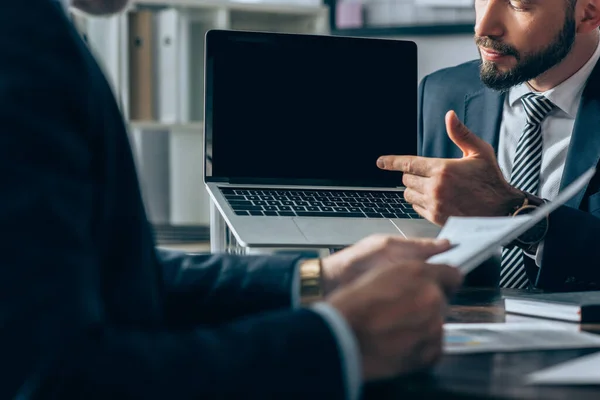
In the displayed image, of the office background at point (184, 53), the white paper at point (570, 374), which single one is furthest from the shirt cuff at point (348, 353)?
the office background at point (184, 53)

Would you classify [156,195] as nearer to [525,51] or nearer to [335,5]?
[335,5]

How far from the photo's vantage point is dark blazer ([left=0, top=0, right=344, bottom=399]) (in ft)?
1.61

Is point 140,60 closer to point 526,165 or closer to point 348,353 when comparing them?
point 526,165

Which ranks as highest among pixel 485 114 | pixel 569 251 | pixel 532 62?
pixel 532 62

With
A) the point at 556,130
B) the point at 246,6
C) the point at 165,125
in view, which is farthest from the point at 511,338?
the point at 246,6

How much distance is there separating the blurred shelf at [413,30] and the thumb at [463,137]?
4.99 feet

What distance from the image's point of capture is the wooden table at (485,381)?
2.01ft

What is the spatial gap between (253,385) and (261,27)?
105 inches

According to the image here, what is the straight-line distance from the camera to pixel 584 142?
160 centimetres

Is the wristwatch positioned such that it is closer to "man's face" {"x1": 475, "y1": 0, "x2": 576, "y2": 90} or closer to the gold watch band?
"man's face" {"x1": 475, "y1": 0, "x2": 576, "y2": 90}

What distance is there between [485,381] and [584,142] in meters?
1.07

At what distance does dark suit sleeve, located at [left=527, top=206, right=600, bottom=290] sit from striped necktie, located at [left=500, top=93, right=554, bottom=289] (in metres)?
0.20

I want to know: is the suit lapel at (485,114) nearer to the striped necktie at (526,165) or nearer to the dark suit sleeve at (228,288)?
the striped necktie at (526,165)

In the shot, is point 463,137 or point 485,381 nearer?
point 485,381
